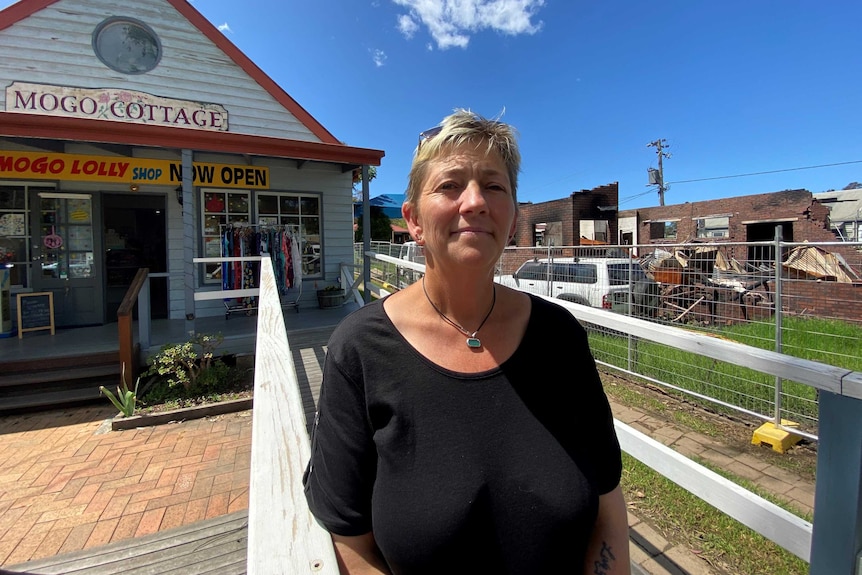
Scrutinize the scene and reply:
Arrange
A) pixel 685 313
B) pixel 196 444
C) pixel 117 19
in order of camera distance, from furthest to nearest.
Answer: pixel 117 19 → pixel 685 313 → pixel 196 444

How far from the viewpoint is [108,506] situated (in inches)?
106

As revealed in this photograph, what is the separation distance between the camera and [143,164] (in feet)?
19.0

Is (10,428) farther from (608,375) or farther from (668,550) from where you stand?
(608,375)

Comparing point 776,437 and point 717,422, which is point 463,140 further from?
point 717,422

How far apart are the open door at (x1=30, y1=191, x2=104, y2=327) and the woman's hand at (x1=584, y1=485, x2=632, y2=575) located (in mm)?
7714

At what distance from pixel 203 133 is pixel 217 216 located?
7.26ft

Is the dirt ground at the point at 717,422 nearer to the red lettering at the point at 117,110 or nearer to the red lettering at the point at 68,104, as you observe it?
the red lettering at the point at 117,110

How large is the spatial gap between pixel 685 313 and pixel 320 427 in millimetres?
4464

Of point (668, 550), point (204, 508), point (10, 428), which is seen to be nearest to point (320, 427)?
point (668, 550)

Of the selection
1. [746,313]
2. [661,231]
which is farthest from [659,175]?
[746,313]

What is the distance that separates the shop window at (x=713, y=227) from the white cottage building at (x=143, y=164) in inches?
829

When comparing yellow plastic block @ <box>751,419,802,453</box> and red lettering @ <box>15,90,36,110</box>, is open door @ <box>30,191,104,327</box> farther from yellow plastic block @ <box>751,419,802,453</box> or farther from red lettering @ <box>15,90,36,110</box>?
yellow plastic block @ <box>751,419,802,453</box>

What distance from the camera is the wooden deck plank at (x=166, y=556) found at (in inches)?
71.6

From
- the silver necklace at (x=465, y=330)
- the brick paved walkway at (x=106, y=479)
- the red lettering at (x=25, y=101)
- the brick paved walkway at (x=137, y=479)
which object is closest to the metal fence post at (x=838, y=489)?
the silver necklace at (x=465, y=330)
